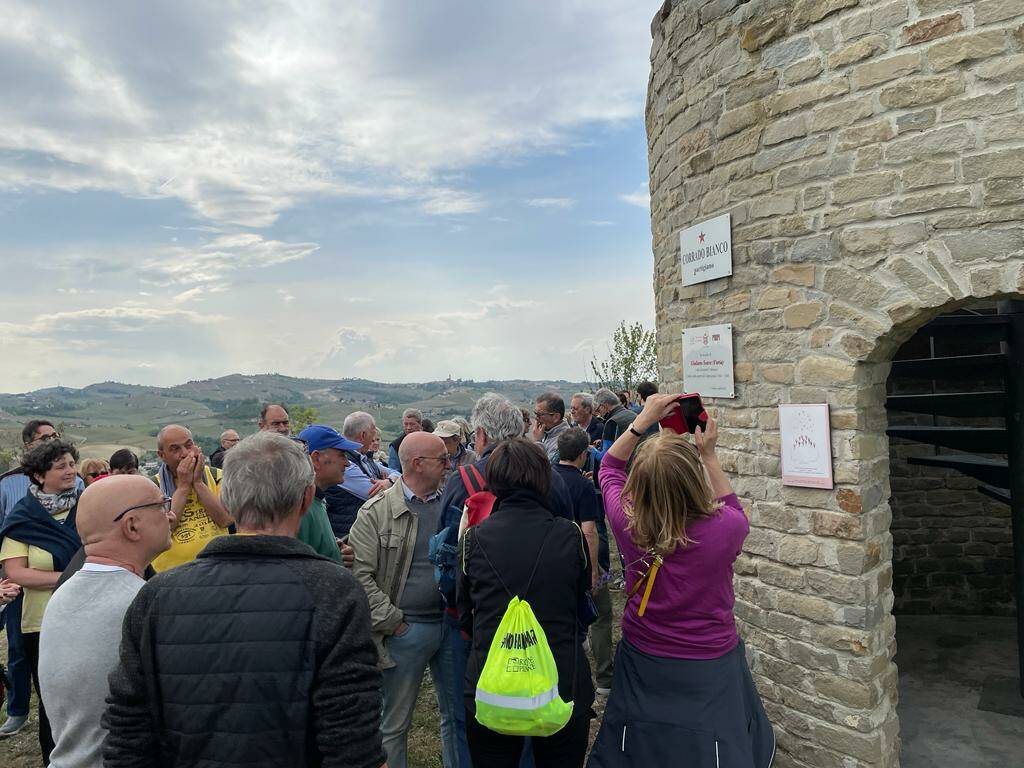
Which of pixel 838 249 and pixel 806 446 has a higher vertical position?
pixel 838 249

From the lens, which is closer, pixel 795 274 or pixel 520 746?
pixel 520 746

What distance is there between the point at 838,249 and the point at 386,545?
112 inches

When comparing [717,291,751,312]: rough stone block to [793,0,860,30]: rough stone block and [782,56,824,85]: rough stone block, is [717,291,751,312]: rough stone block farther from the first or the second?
[793,0,860,30]: rough stone block

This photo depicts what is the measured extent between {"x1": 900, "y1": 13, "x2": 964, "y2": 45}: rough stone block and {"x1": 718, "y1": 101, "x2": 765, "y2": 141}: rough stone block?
766mm

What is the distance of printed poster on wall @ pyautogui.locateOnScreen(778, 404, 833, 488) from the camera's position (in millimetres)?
3463

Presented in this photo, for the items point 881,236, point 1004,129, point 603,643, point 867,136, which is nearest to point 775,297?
point 881,236

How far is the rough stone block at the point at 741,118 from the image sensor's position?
3.74 metres

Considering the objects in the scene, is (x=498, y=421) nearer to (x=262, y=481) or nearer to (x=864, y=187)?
(x=262, y=481)

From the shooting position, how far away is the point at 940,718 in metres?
4.41

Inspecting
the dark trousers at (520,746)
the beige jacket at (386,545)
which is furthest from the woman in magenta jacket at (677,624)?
the beige jacket at (386,545)

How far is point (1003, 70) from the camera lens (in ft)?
9.66

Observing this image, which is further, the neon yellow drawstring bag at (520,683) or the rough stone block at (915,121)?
the rough stone block at (915,121)

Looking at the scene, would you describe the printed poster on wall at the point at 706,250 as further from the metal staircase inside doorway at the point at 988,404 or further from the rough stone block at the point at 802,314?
the metal staircase inside doorway at the point at 988,404

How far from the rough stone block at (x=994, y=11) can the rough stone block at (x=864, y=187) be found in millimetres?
733
